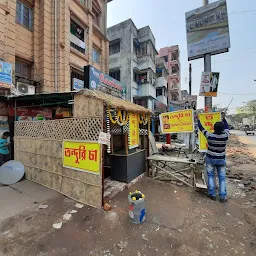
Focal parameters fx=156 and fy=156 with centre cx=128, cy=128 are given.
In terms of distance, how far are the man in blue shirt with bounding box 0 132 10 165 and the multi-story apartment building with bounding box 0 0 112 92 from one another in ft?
9.53

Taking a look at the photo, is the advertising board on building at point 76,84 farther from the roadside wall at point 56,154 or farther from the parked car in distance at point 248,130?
the parked car in distance at point 248,130

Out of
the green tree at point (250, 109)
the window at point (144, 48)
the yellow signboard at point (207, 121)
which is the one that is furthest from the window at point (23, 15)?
the green tree at point (250, 109)

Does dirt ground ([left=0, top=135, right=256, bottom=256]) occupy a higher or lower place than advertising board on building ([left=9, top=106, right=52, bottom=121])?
lower

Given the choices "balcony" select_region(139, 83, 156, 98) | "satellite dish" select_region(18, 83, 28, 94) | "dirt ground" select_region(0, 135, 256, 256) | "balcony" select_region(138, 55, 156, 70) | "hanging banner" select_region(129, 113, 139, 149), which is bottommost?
"dirt ground" select_region(0, 135, 256, 256)

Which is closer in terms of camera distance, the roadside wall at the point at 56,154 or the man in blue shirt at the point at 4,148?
the roadside wall at the point at 56,154

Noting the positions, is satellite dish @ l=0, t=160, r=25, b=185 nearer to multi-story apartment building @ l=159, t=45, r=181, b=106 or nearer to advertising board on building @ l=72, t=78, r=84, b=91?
advertising board on building @ l=72, t=78, r=84, b=91

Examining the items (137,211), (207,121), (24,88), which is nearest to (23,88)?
(24,88)

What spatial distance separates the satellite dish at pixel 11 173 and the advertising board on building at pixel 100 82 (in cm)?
515

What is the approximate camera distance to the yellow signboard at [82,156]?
4156 mm

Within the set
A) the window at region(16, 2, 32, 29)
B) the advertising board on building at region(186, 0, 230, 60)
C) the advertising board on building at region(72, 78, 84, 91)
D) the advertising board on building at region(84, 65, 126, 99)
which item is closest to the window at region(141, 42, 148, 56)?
the advertising board on building at region(84, 65, 126, 99)

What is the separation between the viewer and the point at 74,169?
4652 mm

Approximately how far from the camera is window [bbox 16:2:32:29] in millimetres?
8199

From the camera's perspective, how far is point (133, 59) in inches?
786

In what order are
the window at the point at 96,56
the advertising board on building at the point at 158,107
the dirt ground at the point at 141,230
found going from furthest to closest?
the advertising board on building at the point at 158,107 < the window at the point at 96,56 < the dirt ground at the point at 141,230
